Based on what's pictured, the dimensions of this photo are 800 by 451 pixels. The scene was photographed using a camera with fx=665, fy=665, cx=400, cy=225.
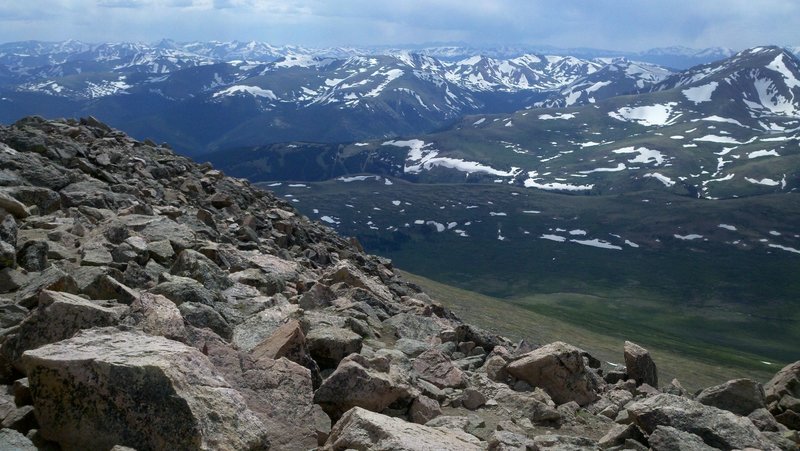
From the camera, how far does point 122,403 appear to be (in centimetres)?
863

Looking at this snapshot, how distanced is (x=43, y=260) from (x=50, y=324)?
20.2 ft

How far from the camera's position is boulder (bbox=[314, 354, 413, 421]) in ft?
39.9

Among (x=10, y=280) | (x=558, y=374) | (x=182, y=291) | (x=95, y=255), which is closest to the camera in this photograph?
(x=10, y=280)

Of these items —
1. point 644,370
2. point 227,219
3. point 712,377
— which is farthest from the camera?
point 712,377


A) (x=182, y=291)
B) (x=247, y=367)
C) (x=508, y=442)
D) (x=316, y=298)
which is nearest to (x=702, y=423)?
(x=508, y=442)

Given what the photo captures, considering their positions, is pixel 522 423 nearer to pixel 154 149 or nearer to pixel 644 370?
→ pixel 644 370

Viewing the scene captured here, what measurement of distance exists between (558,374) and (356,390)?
7.51 metres

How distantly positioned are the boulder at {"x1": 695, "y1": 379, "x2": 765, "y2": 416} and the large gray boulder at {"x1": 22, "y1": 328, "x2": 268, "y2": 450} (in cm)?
1290

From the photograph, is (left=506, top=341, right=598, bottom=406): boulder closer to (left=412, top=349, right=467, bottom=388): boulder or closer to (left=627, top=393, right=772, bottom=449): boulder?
(left=412, top=349, right=467, bottom=388): boulder

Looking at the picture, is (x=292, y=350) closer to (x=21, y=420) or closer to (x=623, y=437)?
(x=21, y=420)

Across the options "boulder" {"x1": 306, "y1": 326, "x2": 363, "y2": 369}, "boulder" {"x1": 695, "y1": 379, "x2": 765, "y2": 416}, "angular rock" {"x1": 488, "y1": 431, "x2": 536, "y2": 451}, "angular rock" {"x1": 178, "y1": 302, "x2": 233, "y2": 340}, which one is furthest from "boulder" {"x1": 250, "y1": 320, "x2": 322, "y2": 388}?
"boulder" {"x1": 695, "y1": 379, "x2": 765, "y2": 416}

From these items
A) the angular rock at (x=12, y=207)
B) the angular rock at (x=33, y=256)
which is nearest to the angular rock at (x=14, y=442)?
the angular rock at (x=33, y=256)

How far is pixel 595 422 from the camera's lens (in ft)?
52.4

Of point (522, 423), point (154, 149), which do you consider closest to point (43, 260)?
point (522, 423)
